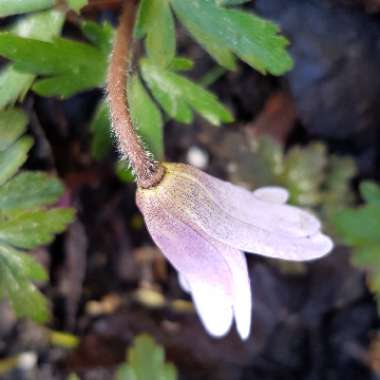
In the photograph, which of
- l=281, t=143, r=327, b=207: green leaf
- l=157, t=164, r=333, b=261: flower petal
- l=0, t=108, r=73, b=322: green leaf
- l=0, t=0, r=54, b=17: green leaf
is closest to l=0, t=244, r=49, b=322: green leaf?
l=0, t=108, r=73, b=322: green leaf

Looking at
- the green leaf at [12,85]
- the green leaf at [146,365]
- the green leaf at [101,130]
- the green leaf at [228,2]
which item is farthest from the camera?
the green leaf at [146,365]

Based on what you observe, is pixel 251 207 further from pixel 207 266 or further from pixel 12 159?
pixel 12 159

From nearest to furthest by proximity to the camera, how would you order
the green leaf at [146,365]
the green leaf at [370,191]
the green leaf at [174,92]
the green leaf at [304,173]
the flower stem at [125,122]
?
the flower stem at [125,122], the green leaf at [174,92], the green leaf at [146,365], the green leaf at [370,191], the green leaf at [304,173]

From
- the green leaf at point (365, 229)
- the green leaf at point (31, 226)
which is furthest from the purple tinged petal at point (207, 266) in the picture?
the green leaf at point (365, 229)

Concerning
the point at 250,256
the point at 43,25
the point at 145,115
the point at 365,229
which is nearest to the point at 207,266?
the point at 145,115

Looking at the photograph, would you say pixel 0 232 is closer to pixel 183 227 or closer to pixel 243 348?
pixel 183 227

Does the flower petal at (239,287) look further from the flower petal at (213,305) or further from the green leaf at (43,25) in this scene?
the green leaf at (43,25)

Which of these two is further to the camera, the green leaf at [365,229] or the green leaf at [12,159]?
the green leaf at [365,229]
